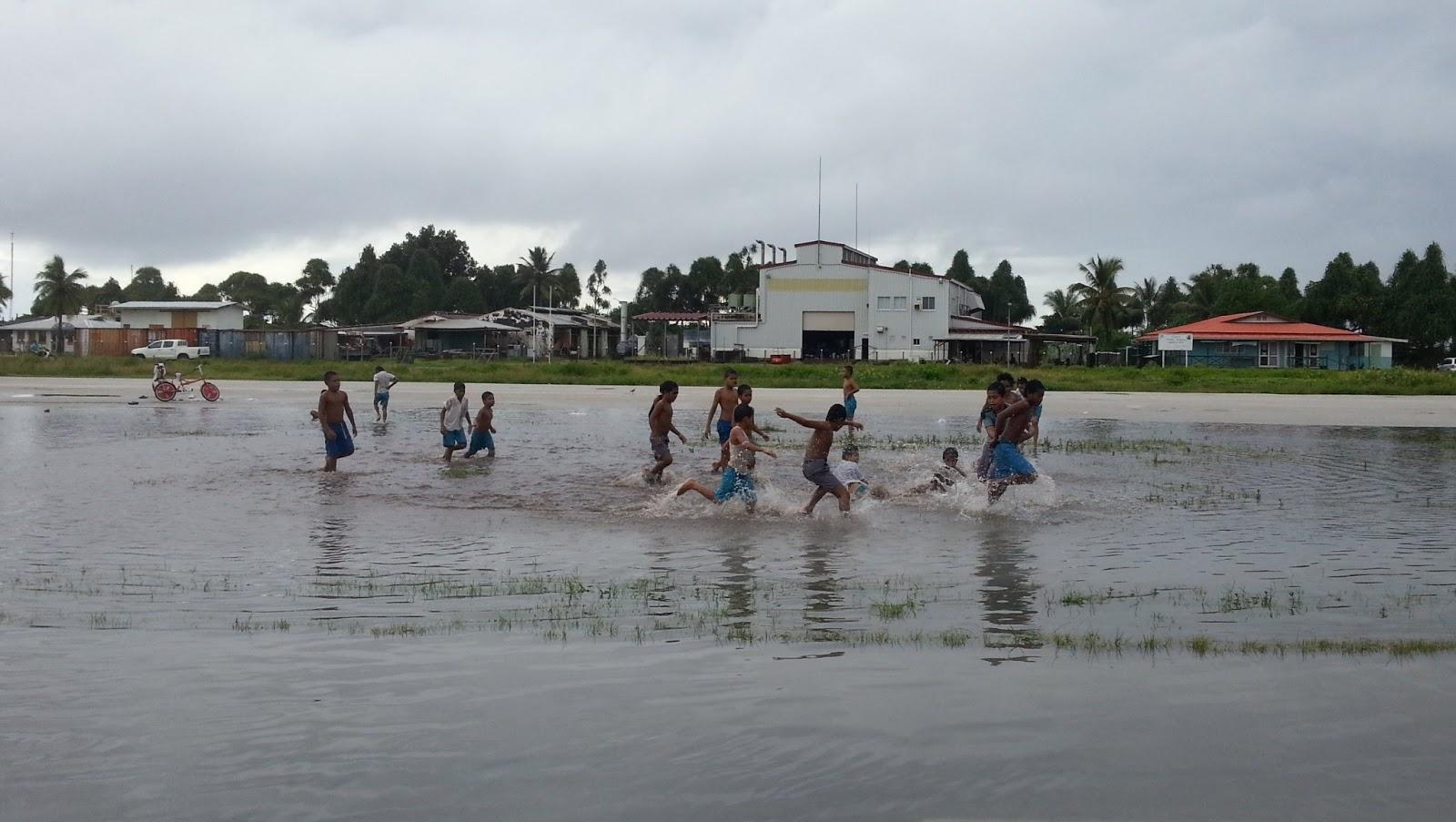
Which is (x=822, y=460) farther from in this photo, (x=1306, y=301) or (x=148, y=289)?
(x=148, y=289)

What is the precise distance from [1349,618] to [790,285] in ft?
215

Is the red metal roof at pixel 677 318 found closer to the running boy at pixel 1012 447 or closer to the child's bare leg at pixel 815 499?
the running boy at pixel 1012 447

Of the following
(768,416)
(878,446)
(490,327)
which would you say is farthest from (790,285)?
(878,446)

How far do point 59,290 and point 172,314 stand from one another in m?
10.6

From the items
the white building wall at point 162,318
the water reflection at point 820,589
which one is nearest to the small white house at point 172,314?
the white building wall at point 162,318

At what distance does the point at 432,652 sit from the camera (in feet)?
23.6

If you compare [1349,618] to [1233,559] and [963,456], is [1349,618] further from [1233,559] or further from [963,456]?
[963,456]

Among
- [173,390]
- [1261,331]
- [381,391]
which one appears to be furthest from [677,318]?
[381,391]

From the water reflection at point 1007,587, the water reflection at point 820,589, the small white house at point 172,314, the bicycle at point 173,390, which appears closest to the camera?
the water reflection at point 1007,587

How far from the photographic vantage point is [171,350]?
220 feet

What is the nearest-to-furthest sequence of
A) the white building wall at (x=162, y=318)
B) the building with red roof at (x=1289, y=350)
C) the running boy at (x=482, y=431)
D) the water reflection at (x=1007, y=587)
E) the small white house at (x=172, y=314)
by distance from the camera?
the water reflection at (x=1007, y=587)
the running boy at (x=482, y=431)
the building with red roof at (x=1289, y=350)
the small white house at (x=172, y=314)
the white building wall at (x=162, y=318)

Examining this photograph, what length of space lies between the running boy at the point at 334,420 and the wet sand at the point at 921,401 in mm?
17091

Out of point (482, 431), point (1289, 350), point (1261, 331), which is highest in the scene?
point (1261, 331)

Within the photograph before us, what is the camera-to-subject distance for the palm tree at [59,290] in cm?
8431
